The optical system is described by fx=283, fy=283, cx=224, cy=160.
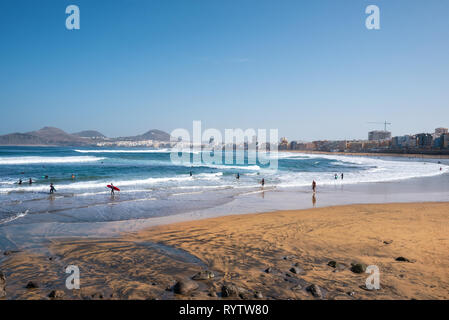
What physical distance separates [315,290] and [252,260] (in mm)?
2458

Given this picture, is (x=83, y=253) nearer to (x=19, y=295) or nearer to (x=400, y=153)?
(x=19, y=295)

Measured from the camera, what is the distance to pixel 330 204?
18938 mm

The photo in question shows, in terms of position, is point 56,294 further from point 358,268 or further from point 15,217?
point 15,217

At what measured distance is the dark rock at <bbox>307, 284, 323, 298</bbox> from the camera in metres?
5.96

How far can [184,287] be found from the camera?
6.15 m

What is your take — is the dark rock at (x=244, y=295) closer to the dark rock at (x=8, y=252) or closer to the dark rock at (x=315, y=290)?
the dark rock at (x=315, y=290)

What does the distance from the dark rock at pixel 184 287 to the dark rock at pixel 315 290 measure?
2514 millimetres

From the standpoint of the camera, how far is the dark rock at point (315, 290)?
Result: 5962mm

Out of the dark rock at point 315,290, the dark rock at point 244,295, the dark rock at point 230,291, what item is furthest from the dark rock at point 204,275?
the dark rock at point 315,290

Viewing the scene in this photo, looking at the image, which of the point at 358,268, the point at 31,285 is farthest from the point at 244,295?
the point at 31,285

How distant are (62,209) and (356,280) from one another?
52.7 feet

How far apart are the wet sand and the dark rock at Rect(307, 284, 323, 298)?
3.1 inches

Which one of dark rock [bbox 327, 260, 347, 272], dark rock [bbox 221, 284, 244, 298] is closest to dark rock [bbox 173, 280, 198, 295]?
dark rock [bbox 221, 284, 244, 298]

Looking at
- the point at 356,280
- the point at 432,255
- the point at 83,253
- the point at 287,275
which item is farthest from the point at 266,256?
the point at 83,253
